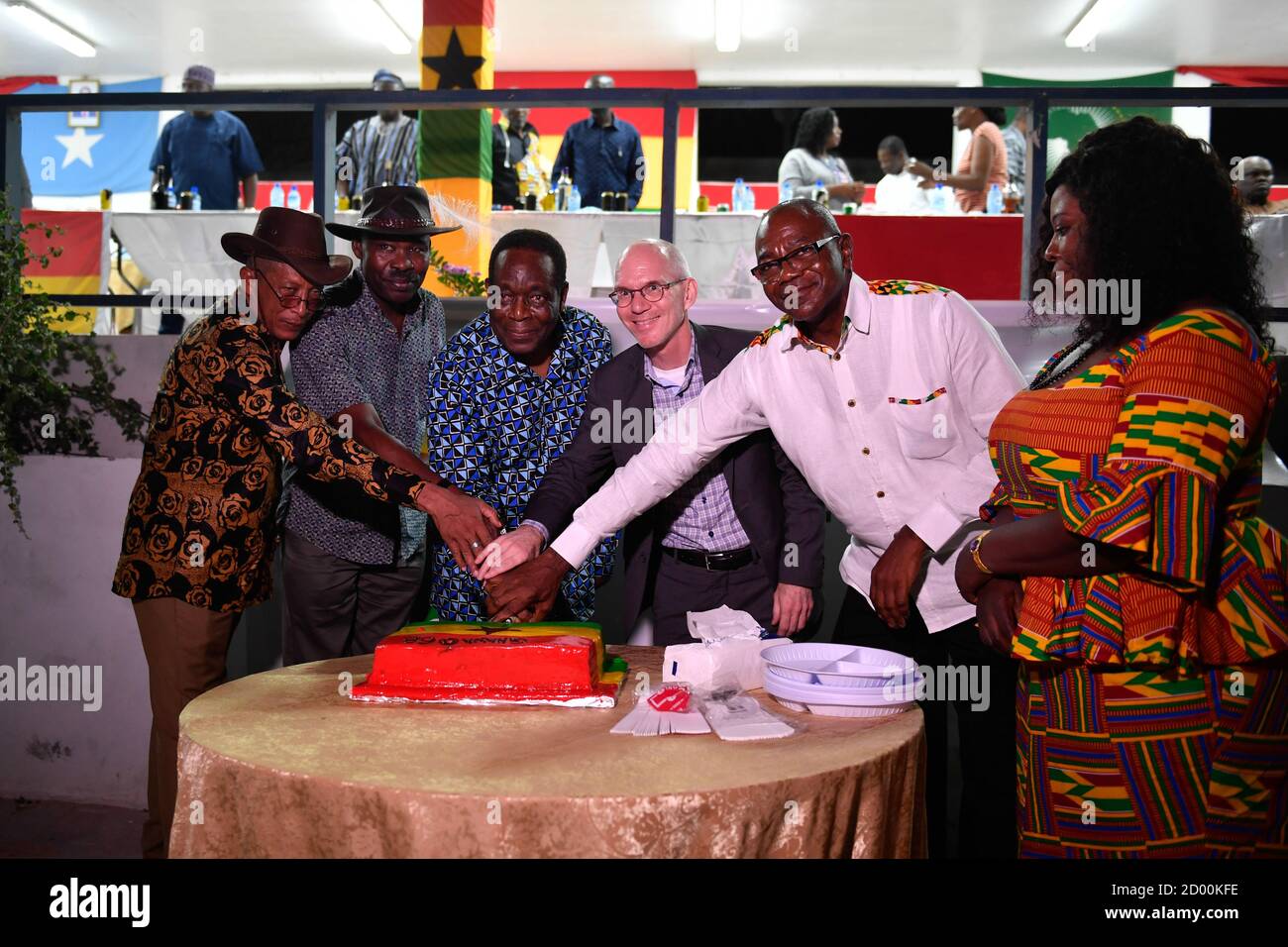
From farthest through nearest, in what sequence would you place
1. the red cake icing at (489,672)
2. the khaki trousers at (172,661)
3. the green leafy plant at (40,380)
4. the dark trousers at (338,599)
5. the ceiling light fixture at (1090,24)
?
the ceiling light fixture at (1090,24) → the green leafy plant at (40,380) → the dark trousers at (338,599) → the khaki trousers at (172,661) → the red cake icing at (489,672)

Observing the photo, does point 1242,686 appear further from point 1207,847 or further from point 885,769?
point 885,769

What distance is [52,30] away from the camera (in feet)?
41.7

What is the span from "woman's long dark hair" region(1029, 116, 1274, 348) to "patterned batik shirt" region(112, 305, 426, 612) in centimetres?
177

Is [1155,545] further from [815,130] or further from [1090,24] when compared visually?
[1090,24]

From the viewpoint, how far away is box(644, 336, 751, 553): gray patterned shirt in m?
3.04

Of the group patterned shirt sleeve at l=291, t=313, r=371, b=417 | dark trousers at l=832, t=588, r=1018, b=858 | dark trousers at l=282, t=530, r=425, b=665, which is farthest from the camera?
dark trousers at l=282, t=530, r=425, b=665

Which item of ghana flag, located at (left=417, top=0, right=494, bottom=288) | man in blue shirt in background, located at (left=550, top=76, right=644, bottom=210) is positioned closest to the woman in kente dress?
ghana flag, located at (left=417, top=0, right=494, bottom=288)

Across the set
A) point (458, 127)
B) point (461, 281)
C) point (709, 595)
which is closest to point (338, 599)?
point (709, 595)

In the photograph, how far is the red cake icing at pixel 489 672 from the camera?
7.25 feet

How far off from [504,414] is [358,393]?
1.52 feet

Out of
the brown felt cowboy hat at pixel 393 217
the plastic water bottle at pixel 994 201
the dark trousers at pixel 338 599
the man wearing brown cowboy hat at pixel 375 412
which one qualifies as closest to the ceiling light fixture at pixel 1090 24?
the plastic water bottle at pixel 994 201

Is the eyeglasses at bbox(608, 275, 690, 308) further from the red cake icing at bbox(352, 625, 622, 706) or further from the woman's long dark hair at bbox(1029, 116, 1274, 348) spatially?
the woman's long dark hair at bbox(1029, 116, 1274, 348)

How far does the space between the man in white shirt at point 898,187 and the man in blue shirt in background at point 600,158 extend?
196 cm

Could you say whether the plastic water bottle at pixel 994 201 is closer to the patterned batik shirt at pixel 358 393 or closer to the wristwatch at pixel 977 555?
the patterned batik shirt at pixel 358 393
